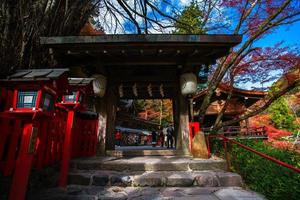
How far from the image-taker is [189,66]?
23.0 ft

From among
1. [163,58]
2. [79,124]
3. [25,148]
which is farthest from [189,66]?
[25,148]

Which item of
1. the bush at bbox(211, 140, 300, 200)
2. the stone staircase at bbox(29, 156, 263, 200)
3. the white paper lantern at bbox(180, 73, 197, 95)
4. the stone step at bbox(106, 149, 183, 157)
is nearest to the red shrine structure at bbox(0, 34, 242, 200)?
the white paper lantern at bbox(180, 73, 197, 95)

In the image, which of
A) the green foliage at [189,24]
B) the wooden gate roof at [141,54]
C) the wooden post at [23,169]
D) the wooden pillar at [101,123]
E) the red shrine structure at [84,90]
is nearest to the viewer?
the wooden post at [23,169]

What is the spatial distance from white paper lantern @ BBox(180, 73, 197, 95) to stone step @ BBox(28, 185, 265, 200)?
324 centimetres

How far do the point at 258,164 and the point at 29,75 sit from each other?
4.77m

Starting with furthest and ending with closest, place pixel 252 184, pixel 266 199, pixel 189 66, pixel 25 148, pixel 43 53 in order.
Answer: pixel 189 66, pixel 43 53, pixel 252 184, pixel 266 199, pixel 25 148

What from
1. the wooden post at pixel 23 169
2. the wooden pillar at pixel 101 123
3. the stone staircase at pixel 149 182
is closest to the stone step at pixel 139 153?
the wooden pillar at pixel 101 123

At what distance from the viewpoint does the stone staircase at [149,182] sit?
13.3 feet

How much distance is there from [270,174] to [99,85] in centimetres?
518

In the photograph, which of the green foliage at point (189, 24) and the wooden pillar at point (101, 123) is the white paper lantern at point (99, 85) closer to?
the wooden pillar at point (101, 123)

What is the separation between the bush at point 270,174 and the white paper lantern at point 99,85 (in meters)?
4.42

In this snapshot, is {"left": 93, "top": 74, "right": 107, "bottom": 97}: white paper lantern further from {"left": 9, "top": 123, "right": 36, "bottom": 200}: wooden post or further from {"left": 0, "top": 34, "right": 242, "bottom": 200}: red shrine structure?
{"left": 9, "top": 123, "right": 36, "bottom": 200}: wooden post

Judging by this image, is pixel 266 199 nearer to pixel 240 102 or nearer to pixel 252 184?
pixel 252 184

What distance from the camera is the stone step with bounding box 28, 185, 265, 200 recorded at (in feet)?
12.8
